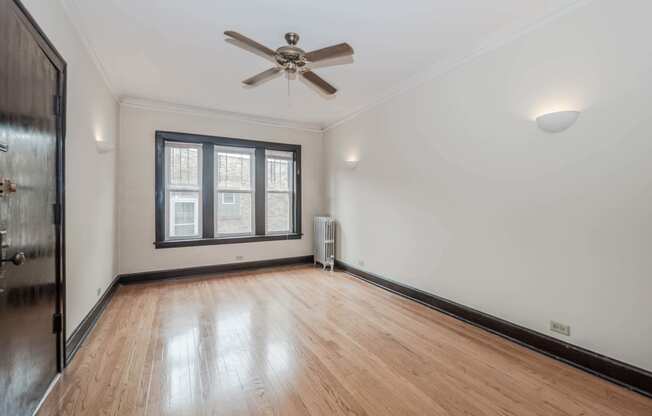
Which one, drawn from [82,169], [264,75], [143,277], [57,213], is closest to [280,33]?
[264,75]

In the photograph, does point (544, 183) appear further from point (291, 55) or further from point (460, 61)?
point (291, 55)

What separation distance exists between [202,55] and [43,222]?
2.17 m

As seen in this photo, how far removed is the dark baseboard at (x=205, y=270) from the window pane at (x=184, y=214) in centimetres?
61

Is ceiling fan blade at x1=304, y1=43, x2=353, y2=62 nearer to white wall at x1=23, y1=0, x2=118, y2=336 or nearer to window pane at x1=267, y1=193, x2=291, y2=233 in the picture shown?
white wall at x1=23, y1=0, x2=118, y2=336

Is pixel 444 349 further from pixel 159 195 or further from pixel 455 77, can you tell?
pixel 159 195

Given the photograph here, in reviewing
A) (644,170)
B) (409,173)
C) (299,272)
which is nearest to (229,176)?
(299,272)

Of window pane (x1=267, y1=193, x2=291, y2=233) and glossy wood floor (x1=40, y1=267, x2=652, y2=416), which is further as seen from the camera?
window pane (x1=267, y1=193, x2=291, y2=233)

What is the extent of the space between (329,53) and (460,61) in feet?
5.36

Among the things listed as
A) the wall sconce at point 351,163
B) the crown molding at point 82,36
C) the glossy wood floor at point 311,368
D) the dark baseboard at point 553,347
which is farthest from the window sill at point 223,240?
the dark baseboard at point 553,347

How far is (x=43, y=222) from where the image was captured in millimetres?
1841

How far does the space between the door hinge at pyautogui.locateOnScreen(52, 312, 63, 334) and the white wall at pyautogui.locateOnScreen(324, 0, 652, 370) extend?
11.4ft

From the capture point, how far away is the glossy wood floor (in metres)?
1.78

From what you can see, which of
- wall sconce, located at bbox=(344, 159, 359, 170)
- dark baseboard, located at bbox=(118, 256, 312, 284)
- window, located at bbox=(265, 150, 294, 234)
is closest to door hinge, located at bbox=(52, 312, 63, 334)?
dark baseboard, located at bbox=(118, 256, 312, 284)

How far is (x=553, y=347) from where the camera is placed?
7.61 ft
